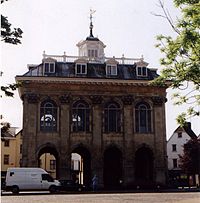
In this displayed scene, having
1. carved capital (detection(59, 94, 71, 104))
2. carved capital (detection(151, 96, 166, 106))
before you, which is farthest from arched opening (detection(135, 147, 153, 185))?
carved capital (detection(59, 94, 71, 104))

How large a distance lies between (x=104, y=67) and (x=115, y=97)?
437cm

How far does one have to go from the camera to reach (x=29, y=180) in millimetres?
37844

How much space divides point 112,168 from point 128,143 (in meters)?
4.41

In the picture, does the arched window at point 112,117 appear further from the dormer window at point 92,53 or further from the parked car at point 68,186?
the parked car at point 68,186

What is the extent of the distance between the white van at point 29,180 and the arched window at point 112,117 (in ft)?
37.8

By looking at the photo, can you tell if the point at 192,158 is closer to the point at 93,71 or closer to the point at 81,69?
the point at 93,71

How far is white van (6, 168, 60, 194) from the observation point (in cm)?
3747

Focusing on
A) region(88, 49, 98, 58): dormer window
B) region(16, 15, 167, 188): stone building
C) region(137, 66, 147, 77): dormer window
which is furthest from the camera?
region(88, 49, 98, 58): dormer window

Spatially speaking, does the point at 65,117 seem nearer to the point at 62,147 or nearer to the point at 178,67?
the point at 62,147

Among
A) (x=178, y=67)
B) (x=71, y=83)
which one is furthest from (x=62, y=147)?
(x=178, y=67)

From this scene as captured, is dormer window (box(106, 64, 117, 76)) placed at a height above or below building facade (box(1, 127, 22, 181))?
above

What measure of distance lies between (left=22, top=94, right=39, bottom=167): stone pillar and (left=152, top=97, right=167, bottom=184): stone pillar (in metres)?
13.1

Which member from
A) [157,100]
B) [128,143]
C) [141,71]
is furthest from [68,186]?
[141,71]

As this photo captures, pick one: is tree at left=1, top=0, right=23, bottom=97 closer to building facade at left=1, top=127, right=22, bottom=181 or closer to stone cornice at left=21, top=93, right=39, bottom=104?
stone cornice at left=21, top=93, right=39, bottom=104
